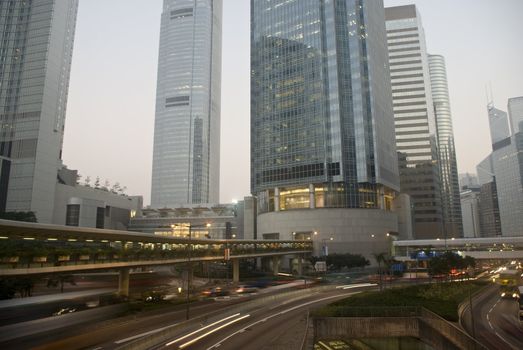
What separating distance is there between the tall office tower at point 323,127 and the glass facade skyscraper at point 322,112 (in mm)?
369

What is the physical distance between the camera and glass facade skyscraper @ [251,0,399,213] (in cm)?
13462

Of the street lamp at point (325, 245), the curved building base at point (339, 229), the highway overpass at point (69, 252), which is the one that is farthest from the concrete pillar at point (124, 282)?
the curved building base at point (339, 229)

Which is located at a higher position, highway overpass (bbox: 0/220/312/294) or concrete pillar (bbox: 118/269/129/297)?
highway overpass (bbox: 0/220/312/294)

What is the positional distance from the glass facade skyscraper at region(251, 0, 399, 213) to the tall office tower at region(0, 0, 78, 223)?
250ft

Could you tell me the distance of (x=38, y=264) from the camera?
1586 inches

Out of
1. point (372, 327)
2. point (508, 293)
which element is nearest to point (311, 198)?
point (508, 293)

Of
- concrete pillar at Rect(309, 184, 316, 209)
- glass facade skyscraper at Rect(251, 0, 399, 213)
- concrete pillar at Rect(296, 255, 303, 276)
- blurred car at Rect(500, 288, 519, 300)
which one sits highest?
glass facade skyscraper at Rect(251, 0, 399, 213)

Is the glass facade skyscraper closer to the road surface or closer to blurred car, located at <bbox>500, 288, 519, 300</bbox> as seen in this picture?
blurred car, located at <bbox>500, 288, 519, 300</bbox>

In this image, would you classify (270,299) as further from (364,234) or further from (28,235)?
(364,234)

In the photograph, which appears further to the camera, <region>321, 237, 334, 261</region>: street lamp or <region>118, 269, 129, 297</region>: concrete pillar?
<region>321, 237, 334, 261</region>: street lamp

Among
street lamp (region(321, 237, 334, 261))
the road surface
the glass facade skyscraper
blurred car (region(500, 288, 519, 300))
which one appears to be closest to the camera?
the road surface

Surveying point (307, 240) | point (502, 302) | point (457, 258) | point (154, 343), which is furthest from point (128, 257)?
point (307, 240)

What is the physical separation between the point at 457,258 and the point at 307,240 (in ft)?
188

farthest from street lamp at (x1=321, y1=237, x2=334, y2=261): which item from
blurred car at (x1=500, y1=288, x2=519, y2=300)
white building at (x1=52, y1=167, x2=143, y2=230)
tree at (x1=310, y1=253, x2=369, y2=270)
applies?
white building at (x1=52, y1=167, x2=143, y2=230)
